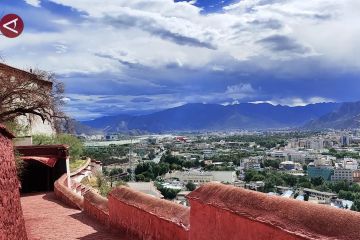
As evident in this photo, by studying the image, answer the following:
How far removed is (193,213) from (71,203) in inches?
380

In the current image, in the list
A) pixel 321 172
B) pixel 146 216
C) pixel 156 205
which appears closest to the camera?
pixel 156 205

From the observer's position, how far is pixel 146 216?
805 cm

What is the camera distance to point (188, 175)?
95.6 metres

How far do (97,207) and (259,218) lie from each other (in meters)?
7.80

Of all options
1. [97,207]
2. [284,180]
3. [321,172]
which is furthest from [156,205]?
[321,172]

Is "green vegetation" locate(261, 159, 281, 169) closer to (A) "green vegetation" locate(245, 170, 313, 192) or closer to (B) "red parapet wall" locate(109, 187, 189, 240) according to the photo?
(A) "green vegetation" locate(245, 170, 313, 192)

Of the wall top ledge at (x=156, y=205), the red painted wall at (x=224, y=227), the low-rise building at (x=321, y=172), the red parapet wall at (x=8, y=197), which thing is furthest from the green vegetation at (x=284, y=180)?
the red painted wall at (x=224, y=227)

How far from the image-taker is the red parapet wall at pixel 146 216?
7.02m

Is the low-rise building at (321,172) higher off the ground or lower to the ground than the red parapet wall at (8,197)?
lower

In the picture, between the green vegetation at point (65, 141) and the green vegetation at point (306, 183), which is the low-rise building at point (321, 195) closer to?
the green vegetation at point (306, 183)

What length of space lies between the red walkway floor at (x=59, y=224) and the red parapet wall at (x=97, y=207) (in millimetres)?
139

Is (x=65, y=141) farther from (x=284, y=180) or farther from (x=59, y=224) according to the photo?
(x=284, y=180)

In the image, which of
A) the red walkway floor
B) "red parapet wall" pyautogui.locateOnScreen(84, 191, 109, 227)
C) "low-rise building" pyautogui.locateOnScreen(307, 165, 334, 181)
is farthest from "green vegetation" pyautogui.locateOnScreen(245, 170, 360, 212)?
"red parapet wall" pyautogui.locateOnScreen(84, 191, 109, 227)

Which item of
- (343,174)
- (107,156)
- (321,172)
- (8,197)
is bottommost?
(321,172)
